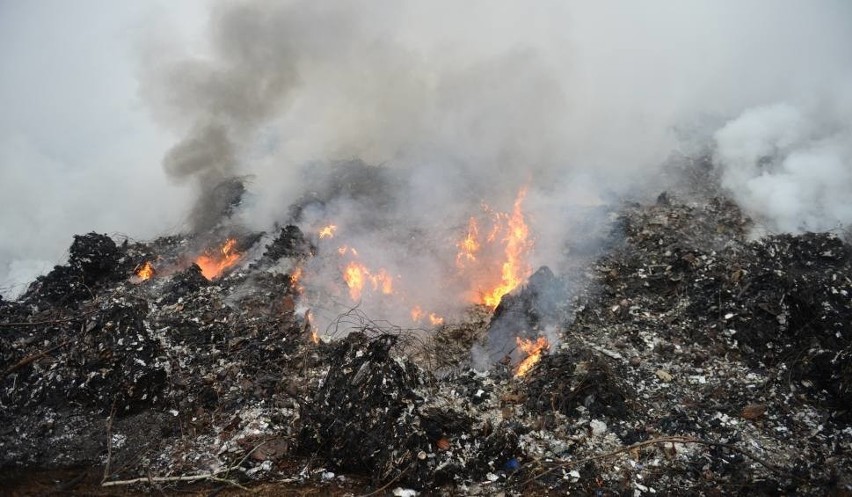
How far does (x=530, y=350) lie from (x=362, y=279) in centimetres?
419

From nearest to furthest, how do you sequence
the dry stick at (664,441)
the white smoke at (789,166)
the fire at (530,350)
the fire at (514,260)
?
1. the dry stick at (664,441)
2. the fire at (530,350)
3. the white smoke at (789,166)
4. the fire at (514,260)

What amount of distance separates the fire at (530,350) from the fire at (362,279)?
11.0ft

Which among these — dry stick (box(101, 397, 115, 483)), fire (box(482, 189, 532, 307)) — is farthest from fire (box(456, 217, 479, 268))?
dry stick (box(101, 397, 115, 483))

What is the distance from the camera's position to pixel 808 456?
5.77 meters

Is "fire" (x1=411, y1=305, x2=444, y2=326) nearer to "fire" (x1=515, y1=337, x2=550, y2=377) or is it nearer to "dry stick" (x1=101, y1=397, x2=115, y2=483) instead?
"fire" (x1=515, y1=337, x2=550, y2=377)

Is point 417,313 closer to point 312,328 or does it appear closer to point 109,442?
point 312,328

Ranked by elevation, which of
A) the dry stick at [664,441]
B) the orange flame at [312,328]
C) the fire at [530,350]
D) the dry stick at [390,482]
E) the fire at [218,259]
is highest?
the fire at [218,259]

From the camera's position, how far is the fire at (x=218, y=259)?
37.8ft

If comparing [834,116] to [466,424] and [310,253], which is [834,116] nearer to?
[466,424]

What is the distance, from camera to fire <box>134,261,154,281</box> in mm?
11117

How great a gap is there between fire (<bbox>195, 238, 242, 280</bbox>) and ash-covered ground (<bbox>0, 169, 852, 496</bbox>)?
5.68ft

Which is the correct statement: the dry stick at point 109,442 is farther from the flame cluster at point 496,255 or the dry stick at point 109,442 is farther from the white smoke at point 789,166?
the white smoke at point 789,166

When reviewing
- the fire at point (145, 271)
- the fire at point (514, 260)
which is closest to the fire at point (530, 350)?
the fire at point (514, 260)

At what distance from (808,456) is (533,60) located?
12.7 m
